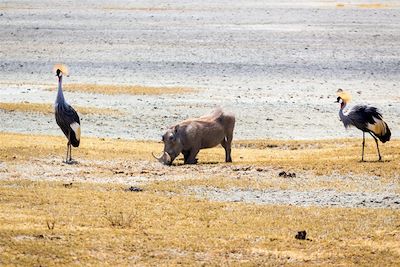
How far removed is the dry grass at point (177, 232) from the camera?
40.3 feet

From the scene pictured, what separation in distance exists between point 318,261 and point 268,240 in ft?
3.13

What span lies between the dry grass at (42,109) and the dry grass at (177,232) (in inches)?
487

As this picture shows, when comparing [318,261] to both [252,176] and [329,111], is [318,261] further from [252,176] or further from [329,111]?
[329,111]

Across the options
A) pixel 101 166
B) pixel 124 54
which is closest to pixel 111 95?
pixel 124 54

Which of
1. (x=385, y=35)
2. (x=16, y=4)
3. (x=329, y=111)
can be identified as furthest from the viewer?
(x=16, y=4)

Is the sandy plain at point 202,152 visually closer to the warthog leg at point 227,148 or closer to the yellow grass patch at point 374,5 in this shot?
the warthog leg at point 227,148

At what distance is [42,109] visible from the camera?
28438 mm

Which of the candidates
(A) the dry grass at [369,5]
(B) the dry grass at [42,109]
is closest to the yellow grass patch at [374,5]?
(A) the dry grass at [369,5]

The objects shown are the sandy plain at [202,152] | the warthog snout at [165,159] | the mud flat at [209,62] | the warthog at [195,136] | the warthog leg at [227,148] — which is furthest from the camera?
the mud flat at [209,62]

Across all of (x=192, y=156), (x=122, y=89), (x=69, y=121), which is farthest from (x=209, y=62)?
(x=69, y=121)

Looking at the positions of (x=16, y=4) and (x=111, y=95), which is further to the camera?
(x=16, y=4)

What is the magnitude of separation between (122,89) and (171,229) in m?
20.3

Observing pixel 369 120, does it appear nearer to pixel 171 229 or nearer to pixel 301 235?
pixel 301 235

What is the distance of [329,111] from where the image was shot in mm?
30062
